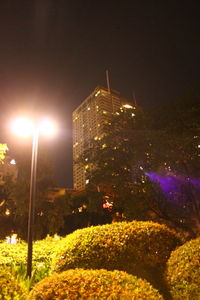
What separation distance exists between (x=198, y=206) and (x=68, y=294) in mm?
11134

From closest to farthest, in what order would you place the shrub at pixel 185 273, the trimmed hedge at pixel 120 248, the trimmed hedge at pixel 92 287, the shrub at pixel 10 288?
the trimmed hedge at pixel 92 287, the shrub at pixel 10 288, the shrub at pixel 185 273, the trimmed hedge at pixel 120 248

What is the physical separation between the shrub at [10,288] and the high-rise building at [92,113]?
1654 centimetres

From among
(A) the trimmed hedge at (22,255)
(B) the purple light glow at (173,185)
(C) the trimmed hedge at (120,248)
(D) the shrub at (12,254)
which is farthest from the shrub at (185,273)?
(B) the purple light glow at (173,185)

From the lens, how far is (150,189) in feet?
49.3

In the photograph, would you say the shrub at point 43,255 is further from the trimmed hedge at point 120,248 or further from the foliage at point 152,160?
the foliage at point 152,160

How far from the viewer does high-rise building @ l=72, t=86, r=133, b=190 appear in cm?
2300

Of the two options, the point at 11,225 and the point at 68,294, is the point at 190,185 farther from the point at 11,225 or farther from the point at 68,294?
the point at 11,225

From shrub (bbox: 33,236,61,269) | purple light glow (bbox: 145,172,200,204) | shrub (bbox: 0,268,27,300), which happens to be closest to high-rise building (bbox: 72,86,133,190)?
purple light glow (bbox: 145,172,200,204)

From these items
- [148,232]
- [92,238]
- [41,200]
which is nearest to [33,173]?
[92,238]

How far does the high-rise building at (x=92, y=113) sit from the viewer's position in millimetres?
23000

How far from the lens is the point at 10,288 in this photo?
4930 mm

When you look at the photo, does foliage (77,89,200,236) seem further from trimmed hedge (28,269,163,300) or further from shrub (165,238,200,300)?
trimmed hedge (28,269,163,300)

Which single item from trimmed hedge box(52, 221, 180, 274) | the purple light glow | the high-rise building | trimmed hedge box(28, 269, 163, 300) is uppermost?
the high-rise building

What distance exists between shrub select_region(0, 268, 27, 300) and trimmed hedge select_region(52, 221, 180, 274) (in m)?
1.65
